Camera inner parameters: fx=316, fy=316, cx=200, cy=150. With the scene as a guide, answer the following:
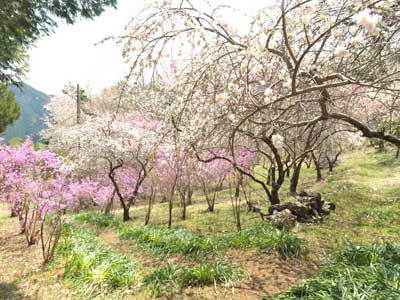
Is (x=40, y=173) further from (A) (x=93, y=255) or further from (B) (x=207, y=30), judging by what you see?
(B) (x=207, y=30)

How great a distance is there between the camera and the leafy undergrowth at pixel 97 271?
17.6ft

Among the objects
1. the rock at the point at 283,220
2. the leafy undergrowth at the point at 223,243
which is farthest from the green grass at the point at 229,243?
the rock at the point at 283,220

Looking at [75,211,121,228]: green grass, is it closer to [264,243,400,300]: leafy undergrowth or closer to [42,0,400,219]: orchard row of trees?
[42,0,400,219]: orchard row of trees

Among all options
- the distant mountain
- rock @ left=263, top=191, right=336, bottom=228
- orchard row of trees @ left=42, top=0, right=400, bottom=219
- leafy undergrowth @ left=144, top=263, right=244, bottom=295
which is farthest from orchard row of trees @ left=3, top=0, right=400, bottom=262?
the distant mountain

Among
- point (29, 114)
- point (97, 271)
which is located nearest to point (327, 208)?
point (97, 271)

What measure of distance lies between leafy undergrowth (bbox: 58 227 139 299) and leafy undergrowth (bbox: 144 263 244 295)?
0.52m

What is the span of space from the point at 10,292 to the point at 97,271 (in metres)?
1.64

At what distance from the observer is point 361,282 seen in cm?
359

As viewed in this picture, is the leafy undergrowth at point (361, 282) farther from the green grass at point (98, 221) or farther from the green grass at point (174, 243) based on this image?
the green grass at point (98, 221)

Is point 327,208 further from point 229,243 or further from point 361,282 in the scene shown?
point 361,282

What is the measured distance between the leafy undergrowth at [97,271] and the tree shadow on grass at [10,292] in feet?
2.58

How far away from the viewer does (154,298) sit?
482 cm

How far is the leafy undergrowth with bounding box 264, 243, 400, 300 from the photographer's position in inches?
128

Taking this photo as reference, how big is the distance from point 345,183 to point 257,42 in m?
14.1
